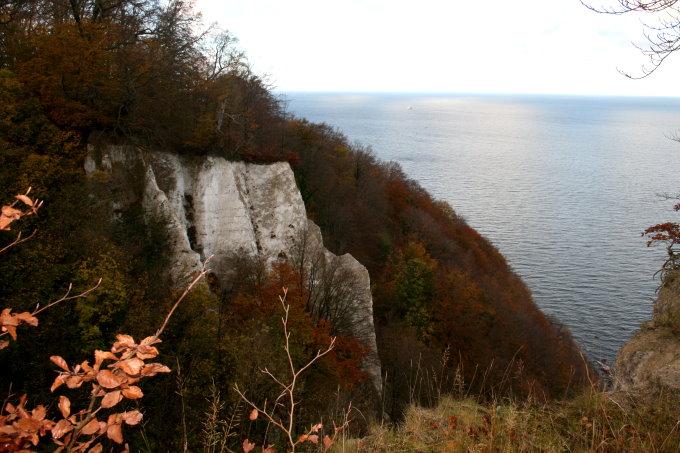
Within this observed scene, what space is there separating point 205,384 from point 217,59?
2394 cm

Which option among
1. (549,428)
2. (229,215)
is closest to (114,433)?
(549,428)

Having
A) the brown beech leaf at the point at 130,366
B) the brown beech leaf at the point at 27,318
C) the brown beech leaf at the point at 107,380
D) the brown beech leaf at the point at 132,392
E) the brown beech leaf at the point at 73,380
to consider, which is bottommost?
the brown beech leaf at the point at 73,380

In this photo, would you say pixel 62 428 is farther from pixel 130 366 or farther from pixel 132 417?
pixel 130 366

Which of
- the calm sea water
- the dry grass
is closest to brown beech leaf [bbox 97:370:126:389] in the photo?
the dry grass

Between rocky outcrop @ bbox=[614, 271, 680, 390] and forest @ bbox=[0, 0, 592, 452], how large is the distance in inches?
60.2

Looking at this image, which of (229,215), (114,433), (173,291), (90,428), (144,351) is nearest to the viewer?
(114,433)

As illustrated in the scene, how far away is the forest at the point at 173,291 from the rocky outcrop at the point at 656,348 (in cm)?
153

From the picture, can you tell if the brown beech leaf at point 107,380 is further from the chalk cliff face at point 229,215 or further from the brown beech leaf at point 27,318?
the chalk cliff face at point 229,215

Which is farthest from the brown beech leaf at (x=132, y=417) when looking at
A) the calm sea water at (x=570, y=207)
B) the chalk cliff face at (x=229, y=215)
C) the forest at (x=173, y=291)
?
the chalk cliff face at (x=229, y=215)

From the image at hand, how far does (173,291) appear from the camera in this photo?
54.2 ft

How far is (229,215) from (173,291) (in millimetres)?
8163

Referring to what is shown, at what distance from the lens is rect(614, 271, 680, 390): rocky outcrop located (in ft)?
25.8

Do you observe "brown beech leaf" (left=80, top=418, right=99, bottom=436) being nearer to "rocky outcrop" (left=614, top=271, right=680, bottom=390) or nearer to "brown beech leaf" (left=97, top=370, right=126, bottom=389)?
"brown beech leaf" (left=97, top=370, right=126, bottom=389)

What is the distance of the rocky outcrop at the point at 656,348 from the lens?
25.8 feet
